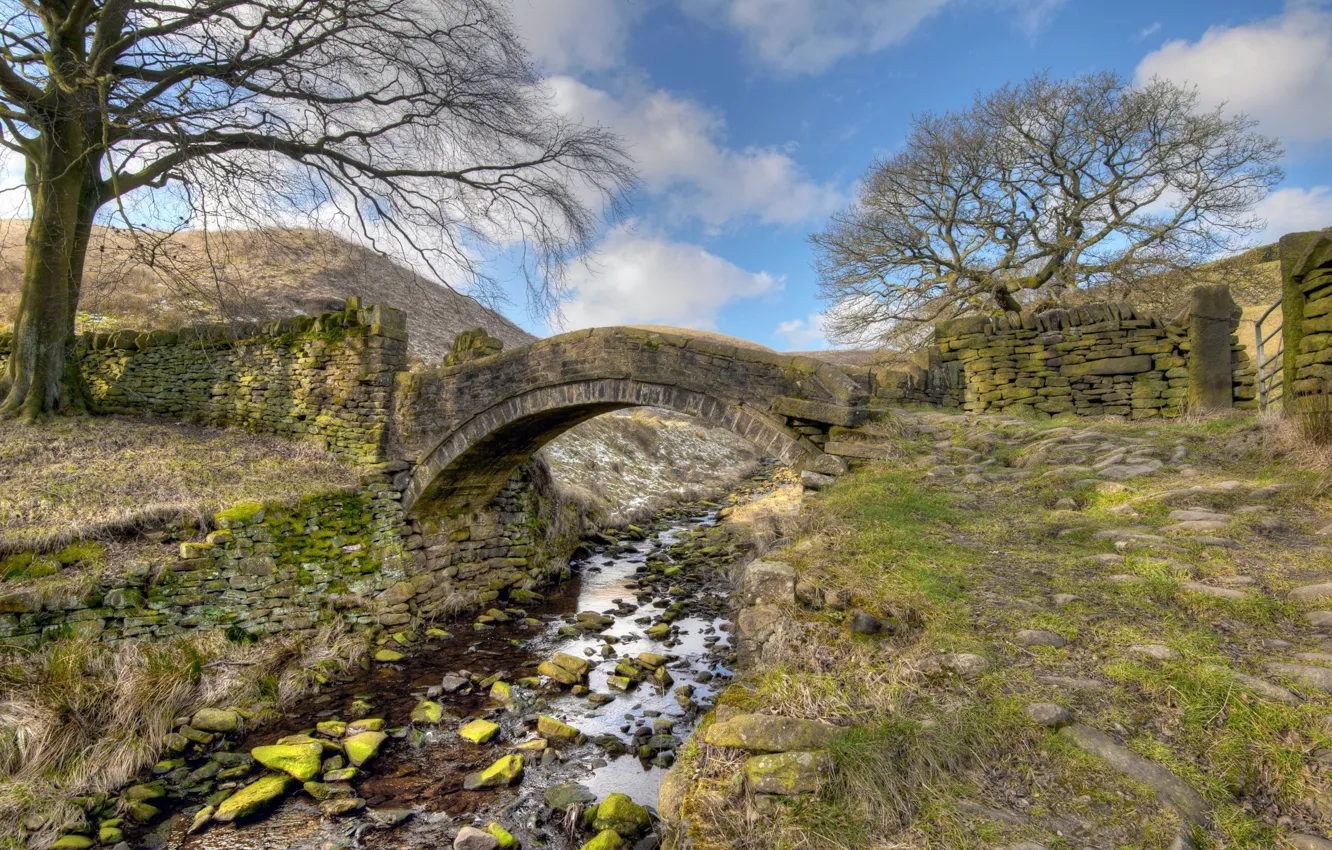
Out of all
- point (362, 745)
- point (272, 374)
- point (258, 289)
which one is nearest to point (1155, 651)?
point (362, 745)

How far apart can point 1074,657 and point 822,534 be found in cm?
226

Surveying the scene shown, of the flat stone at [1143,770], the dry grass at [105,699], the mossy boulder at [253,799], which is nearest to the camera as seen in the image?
the flat stone at [1143,770]

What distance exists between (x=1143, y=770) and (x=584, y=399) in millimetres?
7150

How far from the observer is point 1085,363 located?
1027 cm

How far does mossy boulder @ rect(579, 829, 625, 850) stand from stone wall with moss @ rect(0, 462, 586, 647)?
19.8 ft

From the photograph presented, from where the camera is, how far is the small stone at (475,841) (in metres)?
4.31

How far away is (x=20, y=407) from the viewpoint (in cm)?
1055

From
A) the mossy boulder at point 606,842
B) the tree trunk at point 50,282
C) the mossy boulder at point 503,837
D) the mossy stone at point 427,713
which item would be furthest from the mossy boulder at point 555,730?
the tree trunk at point 50,282

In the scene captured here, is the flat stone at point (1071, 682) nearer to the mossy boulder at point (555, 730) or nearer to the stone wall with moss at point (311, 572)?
the mossy boulder at point (555, 730)

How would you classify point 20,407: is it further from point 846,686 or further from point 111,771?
point 846,686

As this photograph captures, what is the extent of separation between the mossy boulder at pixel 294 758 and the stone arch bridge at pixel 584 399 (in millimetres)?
4772

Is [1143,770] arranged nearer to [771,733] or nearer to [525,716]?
[771,733]

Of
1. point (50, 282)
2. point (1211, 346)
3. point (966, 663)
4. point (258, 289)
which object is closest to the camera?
point (966, 663)

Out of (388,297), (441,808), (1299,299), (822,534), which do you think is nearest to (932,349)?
(1299,299)
